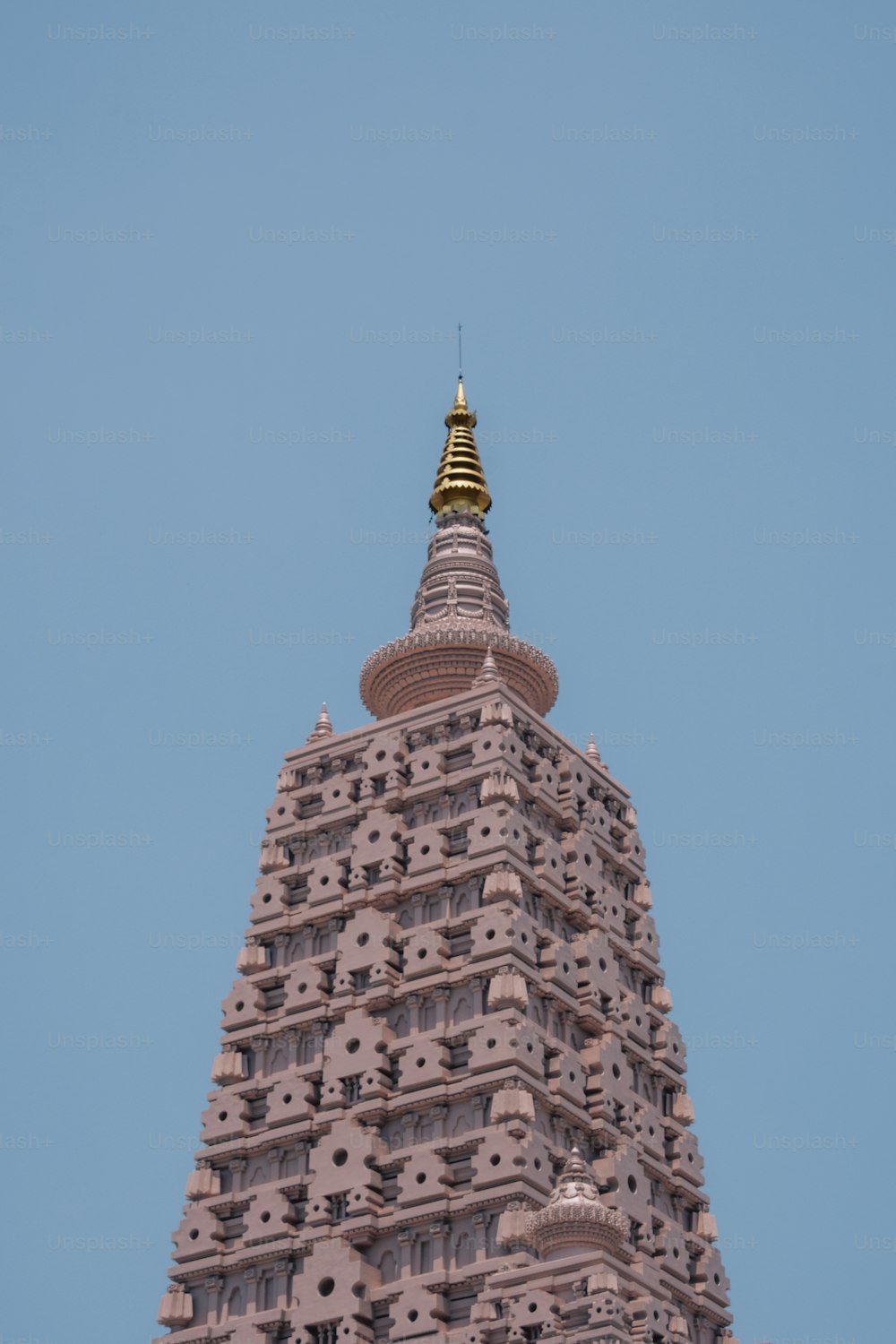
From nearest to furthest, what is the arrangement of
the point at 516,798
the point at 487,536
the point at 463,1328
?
the point at 463,1328 < the point at 516,798 < the point at 487,536

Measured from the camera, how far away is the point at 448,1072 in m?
63.8

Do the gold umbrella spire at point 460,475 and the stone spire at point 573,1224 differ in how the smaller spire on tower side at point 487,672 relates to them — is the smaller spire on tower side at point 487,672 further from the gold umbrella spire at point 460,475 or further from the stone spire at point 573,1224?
the stone spire at point 573,1224

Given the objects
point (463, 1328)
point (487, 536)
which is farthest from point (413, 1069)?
point (487, 536)

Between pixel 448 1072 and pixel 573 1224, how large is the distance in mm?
8866

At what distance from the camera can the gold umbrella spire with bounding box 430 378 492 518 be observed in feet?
265

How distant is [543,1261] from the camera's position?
56.0 meters

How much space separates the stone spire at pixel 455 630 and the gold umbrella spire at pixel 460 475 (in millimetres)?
28

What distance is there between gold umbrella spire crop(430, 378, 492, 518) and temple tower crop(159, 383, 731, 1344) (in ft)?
20.5

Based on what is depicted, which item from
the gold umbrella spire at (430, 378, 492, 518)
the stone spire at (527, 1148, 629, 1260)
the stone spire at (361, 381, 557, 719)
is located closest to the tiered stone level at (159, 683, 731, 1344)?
the stone spire at (527, 1148, 629, 1260)

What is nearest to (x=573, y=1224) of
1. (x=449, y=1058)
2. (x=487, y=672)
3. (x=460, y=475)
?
(x=449, y=1058)

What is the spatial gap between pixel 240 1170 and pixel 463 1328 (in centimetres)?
1021

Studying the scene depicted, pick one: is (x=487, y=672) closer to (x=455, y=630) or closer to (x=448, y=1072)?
(x=455, y=630)

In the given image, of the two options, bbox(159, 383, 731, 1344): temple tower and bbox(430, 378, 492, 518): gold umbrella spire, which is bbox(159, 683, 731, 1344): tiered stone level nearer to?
bbox(159, 383, 731, 1344): temple tower

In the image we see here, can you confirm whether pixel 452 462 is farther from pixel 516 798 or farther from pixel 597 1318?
pixel 597 1318
